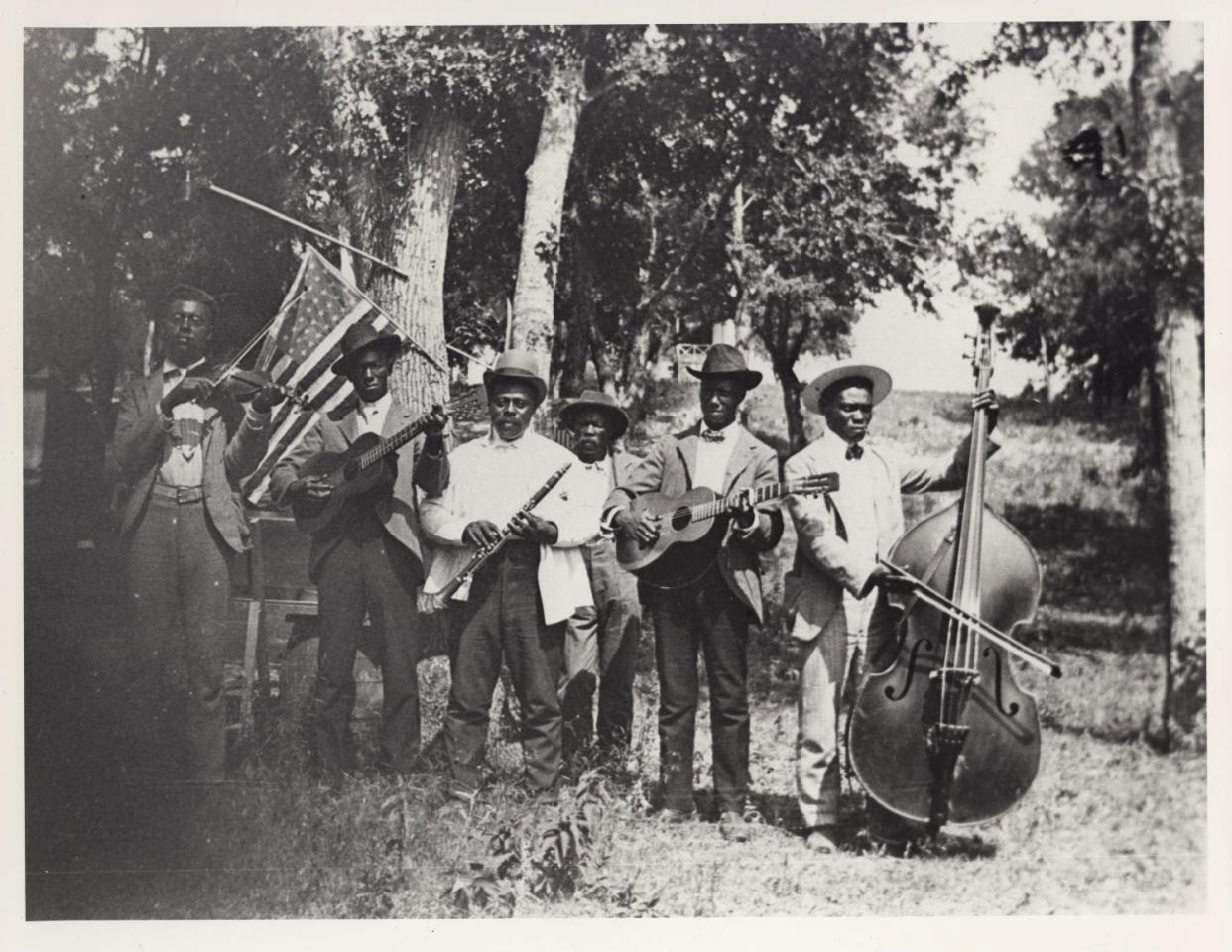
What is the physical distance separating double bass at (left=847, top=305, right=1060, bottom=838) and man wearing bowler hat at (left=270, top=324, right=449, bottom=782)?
2568 mm

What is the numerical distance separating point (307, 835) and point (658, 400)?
321 cm

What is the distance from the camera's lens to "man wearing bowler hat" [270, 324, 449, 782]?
7883 mm

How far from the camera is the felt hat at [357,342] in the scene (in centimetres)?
807

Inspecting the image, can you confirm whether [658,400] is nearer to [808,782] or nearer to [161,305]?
[808,782]

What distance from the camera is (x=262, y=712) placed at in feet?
26.2

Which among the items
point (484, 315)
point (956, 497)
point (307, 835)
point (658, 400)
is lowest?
point (307, 835)

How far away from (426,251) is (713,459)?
2.18 m

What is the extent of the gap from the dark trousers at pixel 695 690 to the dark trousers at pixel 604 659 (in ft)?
0.60

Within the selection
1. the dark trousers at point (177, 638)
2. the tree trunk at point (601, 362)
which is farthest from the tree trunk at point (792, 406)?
the dark trousers at point (177, 638)

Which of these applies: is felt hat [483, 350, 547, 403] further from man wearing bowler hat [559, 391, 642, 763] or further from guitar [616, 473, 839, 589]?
guitar [616, 473, 839, 589]

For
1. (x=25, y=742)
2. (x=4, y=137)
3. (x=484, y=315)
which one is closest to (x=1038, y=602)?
(x=484, y=315)

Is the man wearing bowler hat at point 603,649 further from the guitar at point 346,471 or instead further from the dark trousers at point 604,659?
the guitar at point 346,471

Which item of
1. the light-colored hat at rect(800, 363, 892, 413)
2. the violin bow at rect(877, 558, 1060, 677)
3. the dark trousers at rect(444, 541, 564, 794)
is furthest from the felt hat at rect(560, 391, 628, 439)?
the violin bow at rect(877, 558, 1060, 677)

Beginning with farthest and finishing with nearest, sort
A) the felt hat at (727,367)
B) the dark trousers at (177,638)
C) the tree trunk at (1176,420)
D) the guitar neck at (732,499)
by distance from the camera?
the tree trunk at (1176,420) → the dark trousers at (177,638) → the felt hat at (727,367) → the guitar neck at (732,499)
